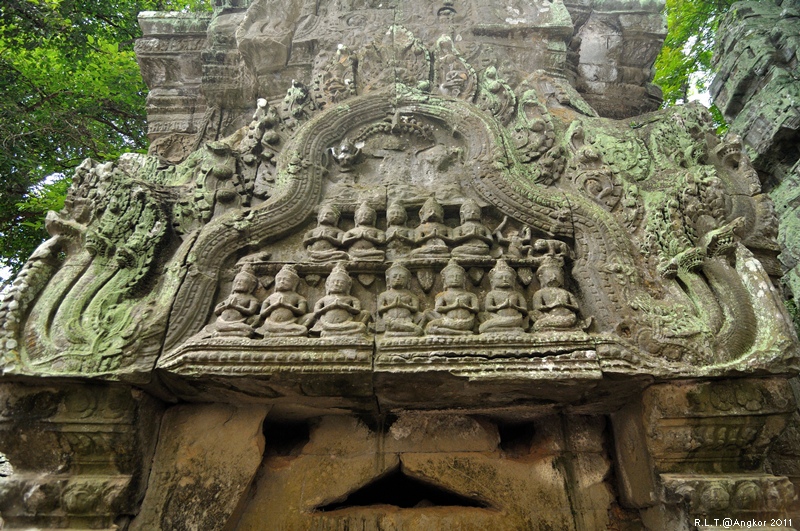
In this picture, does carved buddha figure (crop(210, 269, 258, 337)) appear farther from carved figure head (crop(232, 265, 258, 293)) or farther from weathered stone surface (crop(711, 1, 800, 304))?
weathered stone surface (crop(711, 1, 800, 304))

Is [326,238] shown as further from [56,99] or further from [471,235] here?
[56,99]

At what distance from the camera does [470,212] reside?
12.0 feet

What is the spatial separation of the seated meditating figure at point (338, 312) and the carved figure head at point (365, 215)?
52cm

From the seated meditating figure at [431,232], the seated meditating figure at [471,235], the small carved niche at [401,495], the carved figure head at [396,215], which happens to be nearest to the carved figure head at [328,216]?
the carved figure head at [396,215]

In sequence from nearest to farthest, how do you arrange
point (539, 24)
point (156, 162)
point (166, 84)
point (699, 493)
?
point (699, 493)
point (156, 162)
point (539, 24)
point (166, 84)

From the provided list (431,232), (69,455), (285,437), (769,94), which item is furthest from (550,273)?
(769,94)

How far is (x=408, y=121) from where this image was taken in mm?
4312

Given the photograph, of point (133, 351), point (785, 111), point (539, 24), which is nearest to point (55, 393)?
point (133, 351)

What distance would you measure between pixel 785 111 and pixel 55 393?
23.2 feet

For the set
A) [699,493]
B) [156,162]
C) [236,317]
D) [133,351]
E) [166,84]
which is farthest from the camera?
[166,84]

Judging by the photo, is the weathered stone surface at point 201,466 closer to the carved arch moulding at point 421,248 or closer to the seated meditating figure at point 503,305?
the carved arch moulding at point 421,248

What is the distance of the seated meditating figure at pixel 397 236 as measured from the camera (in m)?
3.54

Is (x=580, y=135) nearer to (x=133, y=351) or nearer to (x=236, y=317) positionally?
(x=236, y=317)

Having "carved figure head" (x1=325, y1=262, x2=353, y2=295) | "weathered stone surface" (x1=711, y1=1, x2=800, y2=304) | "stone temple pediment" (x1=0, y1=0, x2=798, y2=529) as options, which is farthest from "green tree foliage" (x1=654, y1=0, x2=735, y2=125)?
"carved figure head" (x1=325, y1=262, x2=353, y2=295)
